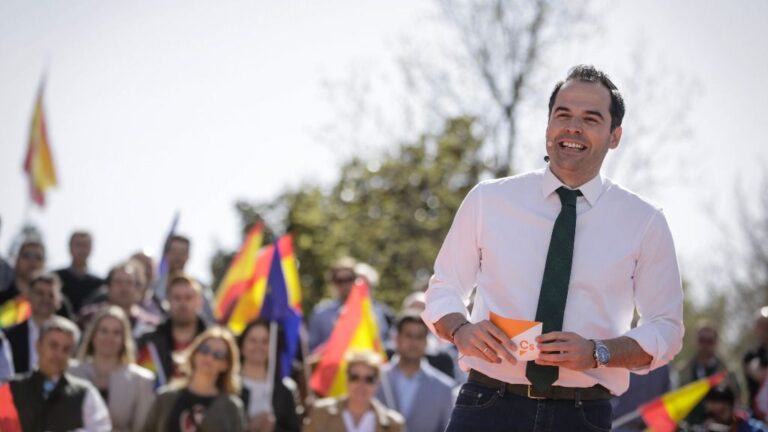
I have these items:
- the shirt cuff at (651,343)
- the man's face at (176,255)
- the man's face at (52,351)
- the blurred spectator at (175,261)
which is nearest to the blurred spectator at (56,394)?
the man's face at (52,351)

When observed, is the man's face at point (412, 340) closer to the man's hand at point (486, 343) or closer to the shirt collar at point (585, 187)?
the shirt collar at point (585, 187)

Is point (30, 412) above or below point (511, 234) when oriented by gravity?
below

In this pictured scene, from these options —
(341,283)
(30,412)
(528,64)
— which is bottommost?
(30,412)

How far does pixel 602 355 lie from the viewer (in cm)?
399

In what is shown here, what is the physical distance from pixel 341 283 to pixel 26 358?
340 centimetres

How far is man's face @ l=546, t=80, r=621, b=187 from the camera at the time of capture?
168 inches

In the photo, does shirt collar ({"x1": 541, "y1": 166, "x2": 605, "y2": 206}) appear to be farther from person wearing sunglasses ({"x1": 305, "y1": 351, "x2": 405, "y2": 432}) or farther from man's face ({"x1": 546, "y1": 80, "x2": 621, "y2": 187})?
person wearing sunglasses ({"x1": 305, "y1": 351, "x2": 405, "y2": 432})

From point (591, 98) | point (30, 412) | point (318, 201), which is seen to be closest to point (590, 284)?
point (591, 98)

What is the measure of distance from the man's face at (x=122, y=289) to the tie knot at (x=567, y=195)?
23.8ft

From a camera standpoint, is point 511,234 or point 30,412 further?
point 30,412

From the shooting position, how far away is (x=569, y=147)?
14.1 feet

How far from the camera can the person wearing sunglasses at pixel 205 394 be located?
30.3ft

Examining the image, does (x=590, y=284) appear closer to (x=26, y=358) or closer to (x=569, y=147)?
(x=569, y=147)

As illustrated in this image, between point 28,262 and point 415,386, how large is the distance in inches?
153
